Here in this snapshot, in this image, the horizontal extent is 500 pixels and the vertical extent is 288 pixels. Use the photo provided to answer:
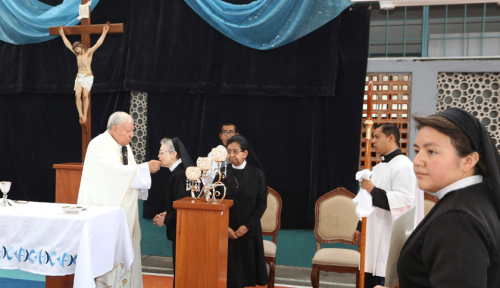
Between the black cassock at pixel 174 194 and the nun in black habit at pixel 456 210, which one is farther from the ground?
the nun in black habit at pixel 456 210

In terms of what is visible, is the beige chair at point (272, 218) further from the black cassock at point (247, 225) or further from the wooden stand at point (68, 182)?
the wooden stand at point (68, 182)

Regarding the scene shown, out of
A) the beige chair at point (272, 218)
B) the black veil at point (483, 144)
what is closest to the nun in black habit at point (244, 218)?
the beige chair at point (272, 218)

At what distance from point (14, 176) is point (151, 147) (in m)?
2.26

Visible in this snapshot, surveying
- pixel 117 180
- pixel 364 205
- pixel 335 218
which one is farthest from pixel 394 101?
pixel 117 180

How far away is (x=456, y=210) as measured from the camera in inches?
48.3

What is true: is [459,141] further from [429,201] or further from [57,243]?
[429,201]

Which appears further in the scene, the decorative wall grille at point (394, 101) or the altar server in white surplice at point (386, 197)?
the decorative wall grille at point (394, 101)

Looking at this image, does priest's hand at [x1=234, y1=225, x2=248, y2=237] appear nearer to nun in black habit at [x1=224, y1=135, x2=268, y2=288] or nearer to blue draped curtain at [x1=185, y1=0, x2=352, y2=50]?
nun in black habit at [x1=224, y1=135, x2=268, y2=288]

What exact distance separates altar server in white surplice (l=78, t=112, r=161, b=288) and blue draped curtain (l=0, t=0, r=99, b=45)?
2.13m

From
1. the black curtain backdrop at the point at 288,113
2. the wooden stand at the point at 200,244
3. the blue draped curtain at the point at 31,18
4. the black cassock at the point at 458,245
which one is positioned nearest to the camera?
the black cassock at the point at 458,245

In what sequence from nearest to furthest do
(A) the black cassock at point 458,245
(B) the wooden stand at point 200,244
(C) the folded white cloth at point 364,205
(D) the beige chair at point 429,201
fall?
(A) the black cassock at point 458,245, (B) the wooden stand at point 200,244, (C) the folded white cloth at point 364,205, (D) the beige chair at point 429,201

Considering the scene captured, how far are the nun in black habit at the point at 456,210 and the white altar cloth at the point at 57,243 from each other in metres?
2.52

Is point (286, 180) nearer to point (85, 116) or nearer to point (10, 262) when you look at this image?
point (85, 116)

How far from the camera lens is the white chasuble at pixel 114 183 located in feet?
13.4
